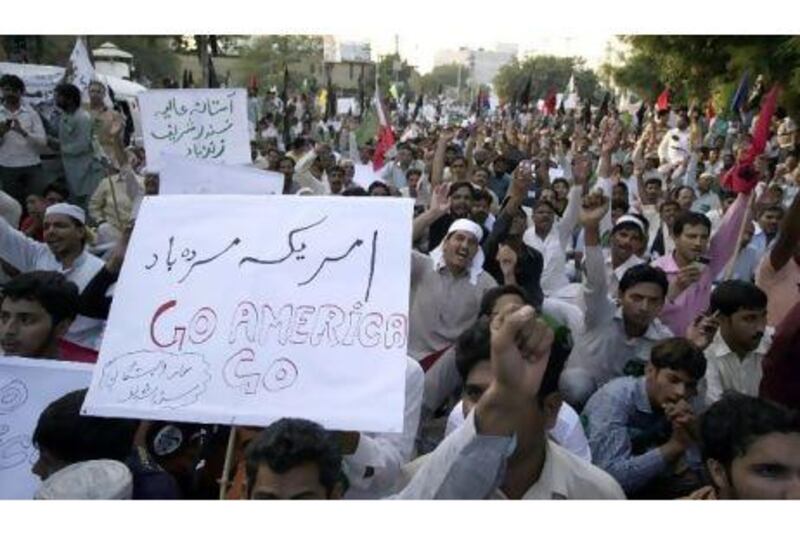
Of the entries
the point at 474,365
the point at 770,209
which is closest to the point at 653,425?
the point at 474,365

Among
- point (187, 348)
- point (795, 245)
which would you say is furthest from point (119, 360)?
point (795, 245)

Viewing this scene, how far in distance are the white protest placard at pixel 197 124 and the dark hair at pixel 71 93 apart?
10.5 feet

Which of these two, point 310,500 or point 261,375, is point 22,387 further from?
point 310,500

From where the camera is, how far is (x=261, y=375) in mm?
2299

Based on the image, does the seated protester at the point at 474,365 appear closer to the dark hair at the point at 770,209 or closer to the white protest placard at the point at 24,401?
the white protest placard at the point at 24,401

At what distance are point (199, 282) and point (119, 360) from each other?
0.92 feet

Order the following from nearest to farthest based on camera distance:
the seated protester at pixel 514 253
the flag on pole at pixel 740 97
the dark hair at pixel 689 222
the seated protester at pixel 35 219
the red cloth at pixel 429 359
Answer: the red cloth at pixel 429 359, the dark hair at pixel 689 222, the seated protester at pixel 514 253, the seated protester at pixel 35 219, the flag on pole at pixel 740 97

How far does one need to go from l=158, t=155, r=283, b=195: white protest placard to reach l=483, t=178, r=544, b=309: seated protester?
5.00 feet

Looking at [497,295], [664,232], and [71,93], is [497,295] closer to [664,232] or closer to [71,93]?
[664,232]

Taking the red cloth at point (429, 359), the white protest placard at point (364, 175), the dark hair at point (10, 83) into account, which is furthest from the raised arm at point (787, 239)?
the dark hair at point (10, 83)

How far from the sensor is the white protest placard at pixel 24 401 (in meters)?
2.67

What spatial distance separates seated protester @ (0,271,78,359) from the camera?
10.4 ft

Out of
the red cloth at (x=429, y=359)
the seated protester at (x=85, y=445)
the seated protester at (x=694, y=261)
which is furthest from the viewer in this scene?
the seated protester at (x=694, y=261)

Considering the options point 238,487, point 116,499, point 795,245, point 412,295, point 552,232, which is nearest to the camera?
point 116,499
